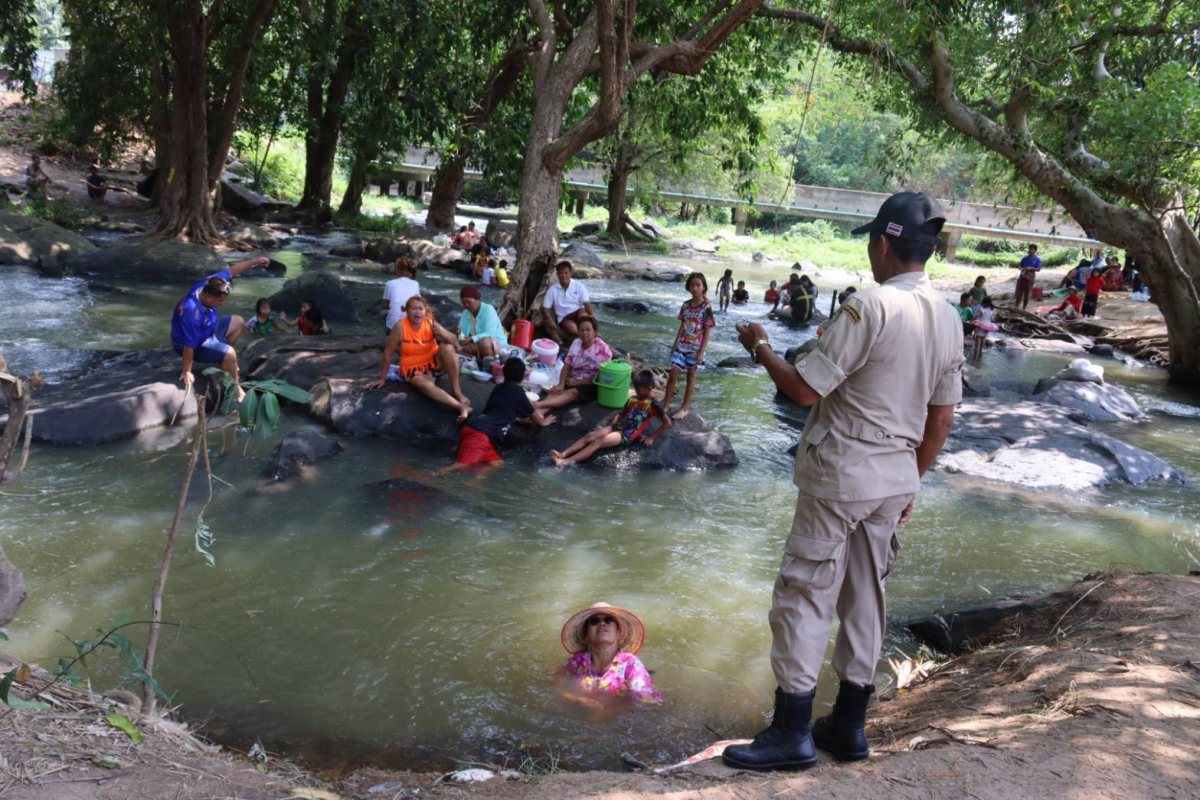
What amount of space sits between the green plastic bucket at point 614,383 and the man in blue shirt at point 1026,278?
18161 millimetres

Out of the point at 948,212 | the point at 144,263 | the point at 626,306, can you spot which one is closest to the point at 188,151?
the point at 144,263

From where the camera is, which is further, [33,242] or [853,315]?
[33,242]

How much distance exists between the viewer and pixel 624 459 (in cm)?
902

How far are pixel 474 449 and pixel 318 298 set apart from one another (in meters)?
7.67

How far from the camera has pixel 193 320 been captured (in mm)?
8359

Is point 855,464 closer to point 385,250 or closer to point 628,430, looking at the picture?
point 628,430

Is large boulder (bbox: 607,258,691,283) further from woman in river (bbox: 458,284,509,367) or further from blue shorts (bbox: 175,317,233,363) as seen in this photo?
blue shorts (bbox: 175,317,233,363)

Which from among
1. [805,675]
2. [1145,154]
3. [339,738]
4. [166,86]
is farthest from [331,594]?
[166,86]

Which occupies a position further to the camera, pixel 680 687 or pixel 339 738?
pixel 680 687

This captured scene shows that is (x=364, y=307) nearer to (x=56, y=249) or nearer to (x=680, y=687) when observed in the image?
(x=56, y=249)

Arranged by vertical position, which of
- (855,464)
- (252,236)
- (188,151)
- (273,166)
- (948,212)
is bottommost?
(252,236)

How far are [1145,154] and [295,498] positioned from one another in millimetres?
12869

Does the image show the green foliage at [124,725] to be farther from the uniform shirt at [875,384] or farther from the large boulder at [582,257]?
the large boulder at [582,257]

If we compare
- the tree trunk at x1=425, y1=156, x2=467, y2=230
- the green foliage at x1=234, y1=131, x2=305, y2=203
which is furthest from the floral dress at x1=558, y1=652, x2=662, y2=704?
the green foliage at x1=234, y1=131, x2=305, y2=203
